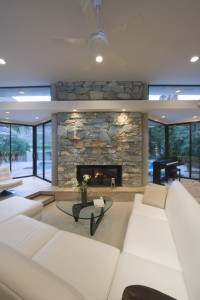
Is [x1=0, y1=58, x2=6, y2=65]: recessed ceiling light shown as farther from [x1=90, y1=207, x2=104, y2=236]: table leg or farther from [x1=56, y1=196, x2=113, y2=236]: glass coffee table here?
[x1=90, y1=207, x2=104, y2=236]: table leg

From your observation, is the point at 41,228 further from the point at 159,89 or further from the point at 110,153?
the point at 159,89

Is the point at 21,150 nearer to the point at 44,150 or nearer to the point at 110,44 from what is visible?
the point at 44,150

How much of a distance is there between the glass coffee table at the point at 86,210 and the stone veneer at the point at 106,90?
2.90 m

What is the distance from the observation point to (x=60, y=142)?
444 cm

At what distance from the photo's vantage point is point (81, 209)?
9.23 ft

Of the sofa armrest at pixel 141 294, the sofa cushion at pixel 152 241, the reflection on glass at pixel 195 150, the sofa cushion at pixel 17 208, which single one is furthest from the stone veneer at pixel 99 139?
the sofa armrest at pixel 141 294

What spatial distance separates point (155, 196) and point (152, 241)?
1133mm

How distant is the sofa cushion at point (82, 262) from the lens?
118cm

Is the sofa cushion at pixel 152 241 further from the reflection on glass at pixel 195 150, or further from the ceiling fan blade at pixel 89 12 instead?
the reflection on glass at pixel 195 150

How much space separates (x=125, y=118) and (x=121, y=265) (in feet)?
12.1

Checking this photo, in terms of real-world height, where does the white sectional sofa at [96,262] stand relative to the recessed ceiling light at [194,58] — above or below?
below

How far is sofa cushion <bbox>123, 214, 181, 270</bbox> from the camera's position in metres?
1.49

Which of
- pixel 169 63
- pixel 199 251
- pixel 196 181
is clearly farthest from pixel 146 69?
pixel 196 181

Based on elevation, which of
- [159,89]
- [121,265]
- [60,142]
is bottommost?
[121,265]
